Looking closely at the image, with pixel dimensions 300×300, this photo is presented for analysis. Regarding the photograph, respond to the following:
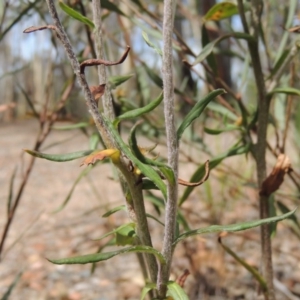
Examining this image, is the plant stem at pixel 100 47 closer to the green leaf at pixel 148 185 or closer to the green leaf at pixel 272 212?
the green leaf at pixel 148 185

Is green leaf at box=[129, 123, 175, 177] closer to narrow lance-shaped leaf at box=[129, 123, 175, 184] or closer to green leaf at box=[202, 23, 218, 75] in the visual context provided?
narrow lance-shaped leaf at box=[129, 123, 175, 184]

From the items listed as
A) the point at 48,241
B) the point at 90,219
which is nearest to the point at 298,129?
the point at 48,241

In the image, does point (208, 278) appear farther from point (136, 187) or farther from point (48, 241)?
point (136, 187)

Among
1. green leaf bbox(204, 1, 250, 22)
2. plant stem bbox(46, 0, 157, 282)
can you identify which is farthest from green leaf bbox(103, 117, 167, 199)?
green leaf bbox(204, 1, 250, 22)

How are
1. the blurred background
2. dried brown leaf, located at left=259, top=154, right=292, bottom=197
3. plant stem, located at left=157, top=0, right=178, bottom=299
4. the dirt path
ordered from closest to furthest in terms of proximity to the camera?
1. plant stem, located at left=157, top=0, right=178, bottom=299
2. dried brown leaf, located at left=259, top=154, right=292, bottom=197
3. the blurred background
4. the dirt path

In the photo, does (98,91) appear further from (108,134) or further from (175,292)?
(175,292)

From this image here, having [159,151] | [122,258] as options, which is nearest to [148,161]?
[159,151]
